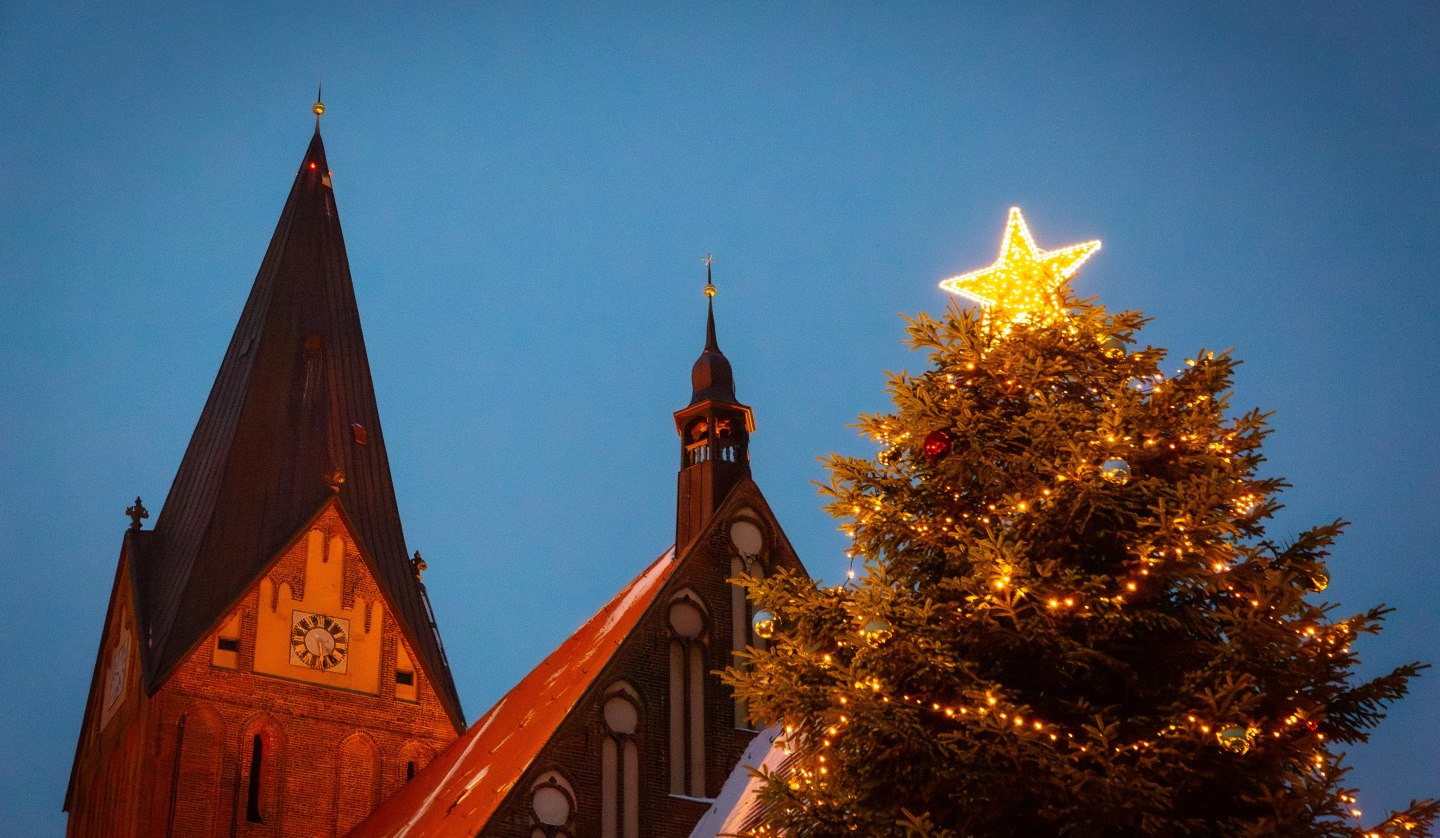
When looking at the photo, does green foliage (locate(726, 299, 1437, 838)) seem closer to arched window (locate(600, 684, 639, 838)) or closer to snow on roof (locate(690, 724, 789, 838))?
snow on roof (locate(690, 724, 789, 838))

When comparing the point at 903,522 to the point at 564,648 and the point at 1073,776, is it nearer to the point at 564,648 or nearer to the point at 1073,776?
the point at 1073,776

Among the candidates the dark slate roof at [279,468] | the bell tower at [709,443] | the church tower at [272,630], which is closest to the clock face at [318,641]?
the church tower at [272,630]

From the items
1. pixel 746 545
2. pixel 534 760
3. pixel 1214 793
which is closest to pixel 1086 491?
pixel 1214 793

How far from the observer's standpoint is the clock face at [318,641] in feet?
108

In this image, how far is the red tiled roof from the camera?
23.5 meters

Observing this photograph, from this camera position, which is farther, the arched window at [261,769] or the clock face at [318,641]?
the clock face at [318,641]

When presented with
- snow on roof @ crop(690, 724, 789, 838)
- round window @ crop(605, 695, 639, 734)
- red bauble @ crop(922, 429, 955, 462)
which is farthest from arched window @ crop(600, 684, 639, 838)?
red bauble @ crop(922, 429, 955, 462)

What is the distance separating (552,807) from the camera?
2220cm

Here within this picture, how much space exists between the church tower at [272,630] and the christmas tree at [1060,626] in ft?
67.6

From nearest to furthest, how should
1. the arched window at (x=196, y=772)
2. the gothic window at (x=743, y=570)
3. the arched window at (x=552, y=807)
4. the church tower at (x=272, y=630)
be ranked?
1. the arched window at (x=552, y=807)
2. the gothic window at (x=743, y=570)
3. the arched window at (x=196, y=772)
4. the church tower at (x=272, y=630)

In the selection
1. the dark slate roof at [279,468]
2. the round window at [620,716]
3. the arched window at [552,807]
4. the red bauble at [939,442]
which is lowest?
the arched window at [552,807]

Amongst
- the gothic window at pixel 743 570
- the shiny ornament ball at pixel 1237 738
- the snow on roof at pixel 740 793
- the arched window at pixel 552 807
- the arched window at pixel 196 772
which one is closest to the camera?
the shiny ornament ball at pixel 1237 738

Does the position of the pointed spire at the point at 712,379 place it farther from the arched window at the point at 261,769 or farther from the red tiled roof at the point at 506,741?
the arched window at the point at 261,769

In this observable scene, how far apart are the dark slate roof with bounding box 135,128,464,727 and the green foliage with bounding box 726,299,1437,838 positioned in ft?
71.5
